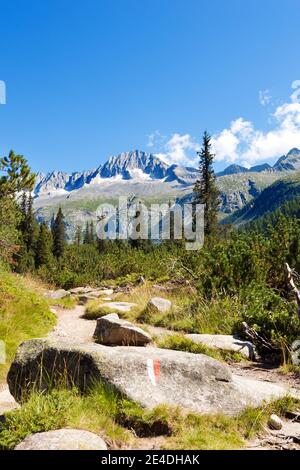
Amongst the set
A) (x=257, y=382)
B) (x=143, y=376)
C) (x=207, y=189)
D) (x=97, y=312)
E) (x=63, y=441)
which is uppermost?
(x=207, y=189)

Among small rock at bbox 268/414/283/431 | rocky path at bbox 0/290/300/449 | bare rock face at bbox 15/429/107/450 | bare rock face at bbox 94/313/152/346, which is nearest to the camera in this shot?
bare rock face at bbox 15/429/107/450

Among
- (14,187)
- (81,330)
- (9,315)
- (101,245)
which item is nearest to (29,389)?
(9,315)

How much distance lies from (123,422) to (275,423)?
1.71 metres

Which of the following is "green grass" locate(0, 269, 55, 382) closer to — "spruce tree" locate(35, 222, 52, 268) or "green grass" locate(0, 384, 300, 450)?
"green grass" locate(0, 384, 300, 450)

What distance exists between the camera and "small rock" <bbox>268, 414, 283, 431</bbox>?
413cm

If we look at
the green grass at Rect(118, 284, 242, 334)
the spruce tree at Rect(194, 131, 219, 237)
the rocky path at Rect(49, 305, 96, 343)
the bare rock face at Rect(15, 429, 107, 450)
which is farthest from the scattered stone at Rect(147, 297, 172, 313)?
the spruce tree at Rect(194, 131, 219, 237)

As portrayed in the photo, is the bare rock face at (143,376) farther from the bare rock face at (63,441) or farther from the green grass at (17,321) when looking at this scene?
the green grass at (17,321)

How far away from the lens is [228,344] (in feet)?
25.5

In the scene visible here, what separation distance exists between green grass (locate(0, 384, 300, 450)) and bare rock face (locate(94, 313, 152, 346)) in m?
4.56

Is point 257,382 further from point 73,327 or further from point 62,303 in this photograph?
point 62,303

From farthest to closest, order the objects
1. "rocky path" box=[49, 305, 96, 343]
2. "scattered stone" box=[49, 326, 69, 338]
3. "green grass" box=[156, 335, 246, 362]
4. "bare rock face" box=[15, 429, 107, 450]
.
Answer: "rocky path" box=[49, 305, 96, 343]
"scattered stone" box=[49, 326, 69, 338]
"green grass" box=[156, 335, 246, 362]
"bare rock face" box=[15, 429, 107, 450]

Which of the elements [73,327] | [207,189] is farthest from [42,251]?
[73,327]

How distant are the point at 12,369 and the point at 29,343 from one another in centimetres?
41
